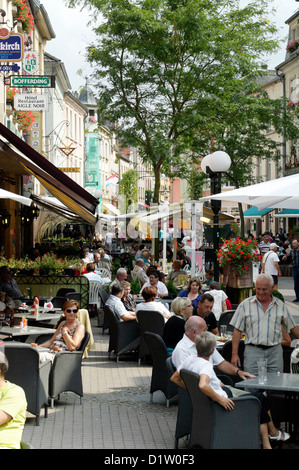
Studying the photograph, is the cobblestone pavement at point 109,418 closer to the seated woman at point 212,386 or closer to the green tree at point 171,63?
the seated woman at point 212,386

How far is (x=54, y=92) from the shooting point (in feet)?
155

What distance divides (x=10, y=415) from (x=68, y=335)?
4.20m

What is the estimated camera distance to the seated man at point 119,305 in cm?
1227

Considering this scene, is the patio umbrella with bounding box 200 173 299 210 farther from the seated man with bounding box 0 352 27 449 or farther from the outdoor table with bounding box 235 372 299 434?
the seated man with bounding box 0 352 27 449

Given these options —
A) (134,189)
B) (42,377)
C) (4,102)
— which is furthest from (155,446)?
(134,189)

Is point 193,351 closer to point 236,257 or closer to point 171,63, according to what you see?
point 236,257

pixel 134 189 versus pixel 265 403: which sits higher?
pixel 134 189

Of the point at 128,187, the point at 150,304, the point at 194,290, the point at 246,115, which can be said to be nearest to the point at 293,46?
the point at 246,115

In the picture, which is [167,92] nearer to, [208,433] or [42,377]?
[42,377]

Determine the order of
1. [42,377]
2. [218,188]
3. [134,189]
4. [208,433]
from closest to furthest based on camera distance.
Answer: [208,433] → [42,377] → [218,188] → [134,189]

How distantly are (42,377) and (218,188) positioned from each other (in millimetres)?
6622

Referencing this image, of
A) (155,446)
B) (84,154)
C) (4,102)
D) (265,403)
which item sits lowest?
(155,446)

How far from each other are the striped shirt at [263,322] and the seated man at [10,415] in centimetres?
300

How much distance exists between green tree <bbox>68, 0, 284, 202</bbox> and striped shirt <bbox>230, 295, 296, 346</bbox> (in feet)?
53.4
